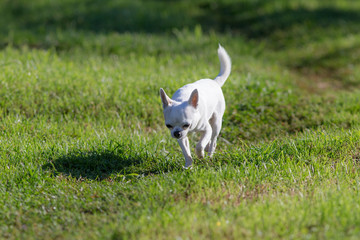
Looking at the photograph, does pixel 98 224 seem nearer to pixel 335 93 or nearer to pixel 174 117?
pixel 174 117

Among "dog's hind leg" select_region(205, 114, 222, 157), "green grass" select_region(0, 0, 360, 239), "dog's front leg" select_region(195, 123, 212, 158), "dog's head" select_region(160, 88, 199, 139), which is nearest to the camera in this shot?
"green grass" select_region(0, 0, 360, 239)

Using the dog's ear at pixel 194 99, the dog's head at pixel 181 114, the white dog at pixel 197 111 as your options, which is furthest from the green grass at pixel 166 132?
the dog's ear at pixel 194 99

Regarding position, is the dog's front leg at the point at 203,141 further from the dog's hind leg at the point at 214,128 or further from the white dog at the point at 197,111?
the dog's hind leg at the point at 214,128

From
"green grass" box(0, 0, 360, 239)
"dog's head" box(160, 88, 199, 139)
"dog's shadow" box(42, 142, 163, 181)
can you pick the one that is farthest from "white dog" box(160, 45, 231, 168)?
"dog's shadow" box(42, 142, 163, 181)

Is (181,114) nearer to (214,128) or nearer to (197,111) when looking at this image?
(197,111)

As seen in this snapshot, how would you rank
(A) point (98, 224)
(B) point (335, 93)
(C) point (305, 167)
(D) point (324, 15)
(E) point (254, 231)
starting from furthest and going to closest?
(D) point (324, 15) < (B) point (335, 93) < (C) point (305, 167) < (A) point (98, 224) < (E) point (254, 231)

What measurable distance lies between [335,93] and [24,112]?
234 inches

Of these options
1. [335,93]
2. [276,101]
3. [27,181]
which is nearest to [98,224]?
[27,181]

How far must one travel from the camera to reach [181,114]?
163 inches

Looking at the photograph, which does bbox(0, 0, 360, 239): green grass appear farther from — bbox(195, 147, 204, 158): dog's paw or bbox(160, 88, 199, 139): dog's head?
bbox(160, 88, 199, 139): dog's head

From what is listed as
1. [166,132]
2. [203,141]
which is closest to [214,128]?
[203,141]

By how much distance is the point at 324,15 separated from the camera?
13336mm

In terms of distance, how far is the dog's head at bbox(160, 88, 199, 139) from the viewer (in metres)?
4.15

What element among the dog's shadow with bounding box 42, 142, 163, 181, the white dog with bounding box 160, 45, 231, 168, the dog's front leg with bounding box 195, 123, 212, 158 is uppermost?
the white dog with bounding box 160, 45, 231, 168
